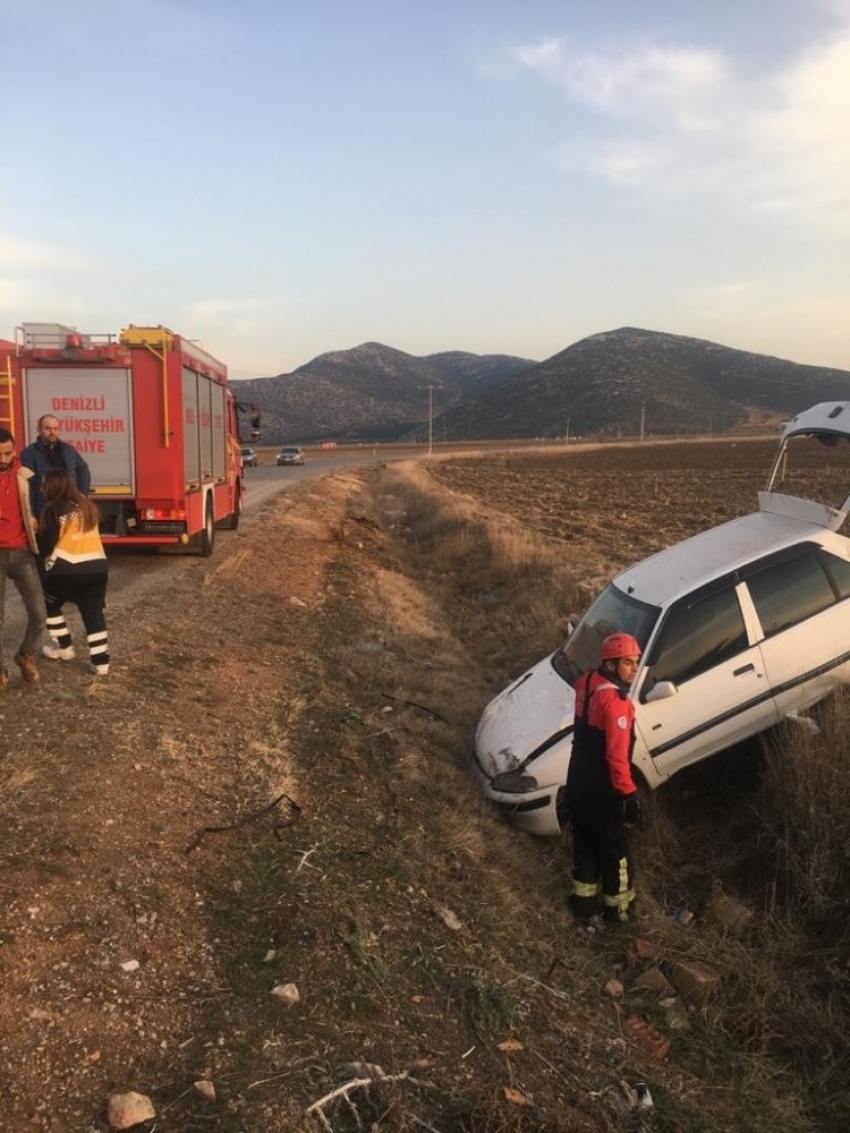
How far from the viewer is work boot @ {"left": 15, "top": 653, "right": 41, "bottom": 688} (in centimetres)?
657

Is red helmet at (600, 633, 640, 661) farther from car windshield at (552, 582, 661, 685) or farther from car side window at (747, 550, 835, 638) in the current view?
car side window at (747, 550, 835, 638)

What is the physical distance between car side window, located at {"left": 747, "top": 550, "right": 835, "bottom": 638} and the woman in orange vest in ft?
15.5

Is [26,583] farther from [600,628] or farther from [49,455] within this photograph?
[600,628]

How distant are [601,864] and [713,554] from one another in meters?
2.68

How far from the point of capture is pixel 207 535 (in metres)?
14.3

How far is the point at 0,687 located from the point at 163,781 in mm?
1850

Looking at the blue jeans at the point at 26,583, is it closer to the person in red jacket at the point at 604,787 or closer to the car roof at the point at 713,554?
the person in red jacket at the point at 604,787

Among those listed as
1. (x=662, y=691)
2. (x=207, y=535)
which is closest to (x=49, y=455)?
(x=662, y=691)

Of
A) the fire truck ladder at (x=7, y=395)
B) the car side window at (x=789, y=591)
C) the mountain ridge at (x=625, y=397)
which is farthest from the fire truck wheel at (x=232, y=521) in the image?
the mountain ridge at (x=625, y=397)

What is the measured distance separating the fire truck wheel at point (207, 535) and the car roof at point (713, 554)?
8.65 m

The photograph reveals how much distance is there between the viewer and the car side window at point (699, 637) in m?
5.92

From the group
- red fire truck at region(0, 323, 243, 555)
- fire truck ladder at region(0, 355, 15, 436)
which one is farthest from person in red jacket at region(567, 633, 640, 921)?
fire truck ladder at region(0, 355, 15, 436)

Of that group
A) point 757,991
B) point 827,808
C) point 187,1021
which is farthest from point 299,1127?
point 827,808

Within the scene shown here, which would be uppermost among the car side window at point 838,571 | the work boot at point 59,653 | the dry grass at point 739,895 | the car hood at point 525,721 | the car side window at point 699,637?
the car side window at point 838,571
